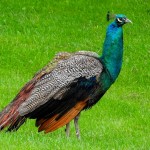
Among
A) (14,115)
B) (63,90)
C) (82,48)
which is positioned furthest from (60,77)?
(82,48)

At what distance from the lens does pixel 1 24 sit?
752 inches

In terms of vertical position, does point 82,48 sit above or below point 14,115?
below

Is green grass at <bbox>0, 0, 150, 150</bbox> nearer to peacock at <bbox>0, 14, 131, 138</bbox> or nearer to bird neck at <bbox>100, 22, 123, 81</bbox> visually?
peacock at <bbox>0, 14, 131, 138</bbox>

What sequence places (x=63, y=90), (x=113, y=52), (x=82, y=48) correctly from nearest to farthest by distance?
(x=63, y=90) < (x=113, y=52) < (x=82, y=48)

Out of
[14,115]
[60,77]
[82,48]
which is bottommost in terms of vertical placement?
[82,48]

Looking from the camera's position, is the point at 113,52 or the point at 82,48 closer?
the point at 113,52

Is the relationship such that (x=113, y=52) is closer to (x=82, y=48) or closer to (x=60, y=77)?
(x=60, y=77)

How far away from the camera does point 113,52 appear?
35.0ft

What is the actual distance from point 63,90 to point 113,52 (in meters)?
1.00

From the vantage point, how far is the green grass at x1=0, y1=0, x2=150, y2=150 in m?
10.5

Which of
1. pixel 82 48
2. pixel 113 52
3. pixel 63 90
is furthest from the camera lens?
pixel 82 48

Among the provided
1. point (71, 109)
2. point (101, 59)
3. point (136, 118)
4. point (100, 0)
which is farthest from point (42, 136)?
point (100, 0)

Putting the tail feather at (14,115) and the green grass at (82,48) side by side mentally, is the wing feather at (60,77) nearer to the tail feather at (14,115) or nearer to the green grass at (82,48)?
the tail feather at (14,115)

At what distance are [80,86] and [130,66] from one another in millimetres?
6895
